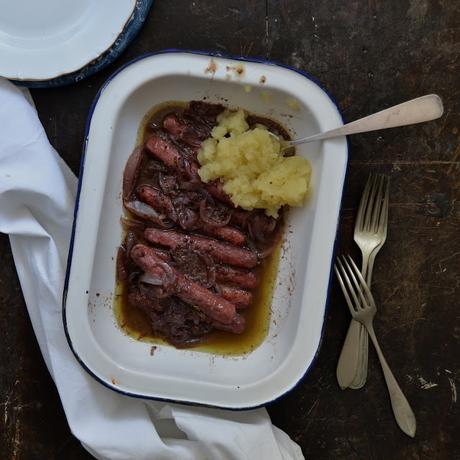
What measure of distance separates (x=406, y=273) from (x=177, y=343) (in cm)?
105

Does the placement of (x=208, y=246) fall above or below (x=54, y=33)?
below

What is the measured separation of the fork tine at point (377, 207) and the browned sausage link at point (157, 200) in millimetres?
842

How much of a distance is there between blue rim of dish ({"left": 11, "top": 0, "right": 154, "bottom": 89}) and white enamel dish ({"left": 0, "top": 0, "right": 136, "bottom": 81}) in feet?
0.06

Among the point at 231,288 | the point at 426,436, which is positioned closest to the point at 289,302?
the point at 231,288

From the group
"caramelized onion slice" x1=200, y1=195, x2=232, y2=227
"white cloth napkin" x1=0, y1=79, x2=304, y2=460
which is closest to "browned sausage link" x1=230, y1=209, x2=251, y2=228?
"caramelized onion slice" x1=200, y1=195, x2=232, y2=227

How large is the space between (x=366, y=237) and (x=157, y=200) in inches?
35.5

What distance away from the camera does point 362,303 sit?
254 cm

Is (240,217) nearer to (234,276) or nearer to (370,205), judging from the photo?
(234,276)

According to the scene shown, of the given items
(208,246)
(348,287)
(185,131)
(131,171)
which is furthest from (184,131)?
(348,287)

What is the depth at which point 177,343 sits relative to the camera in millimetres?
2564

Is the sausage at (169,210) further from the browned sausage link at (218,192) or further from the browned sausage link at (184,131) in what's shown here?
the browned sausage link at (184,131)

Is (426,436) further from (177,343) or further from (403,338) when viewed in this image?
(177,343)

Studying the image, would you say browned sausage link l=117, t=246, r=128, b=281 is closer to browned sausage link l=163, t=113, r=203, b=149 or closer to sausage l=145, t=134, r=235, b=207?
sausage l=145, t=134, r=235, b=207

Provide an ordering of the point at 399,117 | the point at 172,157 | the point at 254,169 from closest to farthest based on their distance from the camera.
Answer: the point at 399,117, the point at 254,169, the point at 172,157
